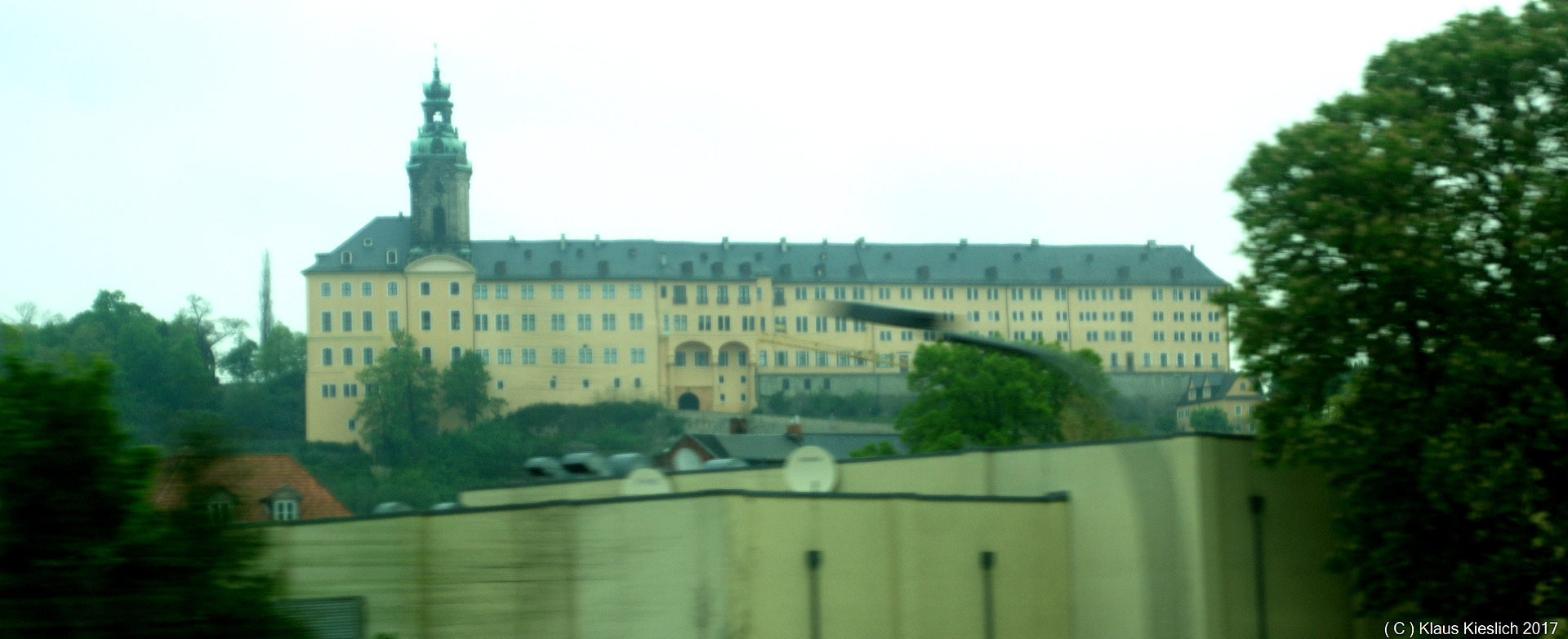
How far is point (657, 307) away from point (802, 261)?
1602 centimetres

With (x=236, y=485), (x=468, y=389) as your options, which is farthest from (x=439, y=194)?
(x=236, y=485)

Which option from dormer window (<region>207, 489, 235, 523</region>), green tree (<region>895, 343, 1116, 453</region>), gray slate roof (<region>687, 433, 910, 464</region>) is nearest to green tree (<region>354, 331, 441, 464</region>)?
gray slate roof (<region>687, 433, 910, 464</region>)

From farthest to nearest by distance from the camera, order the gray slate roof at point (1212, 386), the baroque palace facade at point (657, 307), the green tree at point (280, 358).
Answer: the green tree at point (280, 358) → the gray slate roof at point (1212, 386) → the baroque palace facade at point (657, 307)

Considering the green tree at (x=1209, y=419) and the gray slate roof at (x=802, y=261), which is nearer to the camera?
the green tree at (x=1209, y=419)

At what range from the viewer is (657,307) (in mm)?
131125

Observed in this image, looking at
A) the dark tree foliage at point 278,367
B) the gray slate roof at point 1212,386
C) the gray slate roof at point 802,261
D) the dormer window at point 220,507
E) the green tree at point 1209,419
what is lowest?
the green tree at point 1209,419

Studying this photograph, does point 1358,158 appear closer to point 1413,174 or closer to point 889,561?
point 1413,174

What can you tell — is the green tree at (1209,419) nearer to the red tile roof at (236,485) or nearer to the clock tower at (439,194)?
the clock tower at (439,194)

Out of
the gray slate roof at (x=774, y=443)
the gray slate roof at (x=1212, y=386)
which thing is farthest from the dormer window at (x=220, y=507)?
the gray slate roof at (x=1212, y=386)

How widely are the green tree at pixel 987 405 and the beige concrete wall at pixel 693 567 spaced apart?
155ft

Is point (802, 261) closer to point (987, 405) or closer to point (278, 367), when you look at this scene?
point (278, 367)

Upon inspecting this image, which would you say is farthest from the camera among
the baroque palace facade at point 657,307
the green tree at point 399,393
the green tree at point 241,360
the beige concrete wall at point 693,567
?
the green tree at point 241,360

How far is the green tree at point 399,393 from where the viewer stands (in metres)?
118

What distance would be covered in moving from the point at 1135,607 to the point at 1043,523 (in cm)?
131
